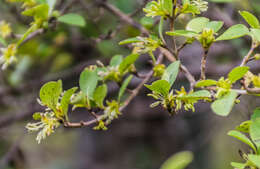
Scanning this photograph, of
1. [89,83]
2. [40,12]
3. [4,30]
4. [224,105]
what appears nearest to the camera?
[224,105]

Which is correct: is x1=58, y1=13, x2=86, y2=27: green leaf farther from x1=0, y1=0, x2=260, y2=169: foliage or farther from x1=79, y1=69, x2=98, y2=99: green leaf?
x1=79, y1=69, x2=98, y2=99: green leaf

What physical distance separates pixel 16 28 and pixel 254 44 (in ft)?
4.23

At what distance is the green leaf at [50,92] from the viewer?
1.92 feet

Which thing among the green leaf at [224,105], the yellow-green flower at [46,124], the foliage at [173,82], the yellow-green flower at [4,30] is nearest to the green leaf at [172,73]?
the foliage at [173,82]

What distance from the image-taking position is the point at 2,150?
179 cm

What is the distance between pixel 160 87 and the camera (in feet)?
1.81

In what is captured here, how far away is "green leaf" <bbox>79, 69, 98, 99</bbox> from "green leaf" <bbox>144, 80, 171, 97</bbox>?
0.47 feet

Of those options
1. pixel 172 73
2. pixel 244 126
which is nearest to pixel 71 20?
pixel 172 73

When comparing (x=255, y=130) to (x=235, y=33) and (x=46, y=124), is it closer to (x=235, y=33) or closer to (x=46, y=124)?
(x=235, y=33)

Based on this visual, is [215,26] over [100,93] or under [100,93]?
over

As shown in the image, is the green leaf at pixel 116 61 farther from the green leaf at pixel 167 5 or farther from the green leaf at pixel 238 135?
the green leaf at pixel 238 135

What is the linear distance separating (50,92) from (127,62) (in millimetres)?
158

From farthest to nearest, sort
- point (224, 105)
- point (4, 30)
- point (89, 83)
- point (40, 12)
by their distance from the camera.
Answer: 1. point (4, 30)
2. point (40, 12)
3. point (89, 83)
4. point (224, 105)

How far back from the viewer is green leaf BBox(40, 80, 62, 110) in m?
0.58
